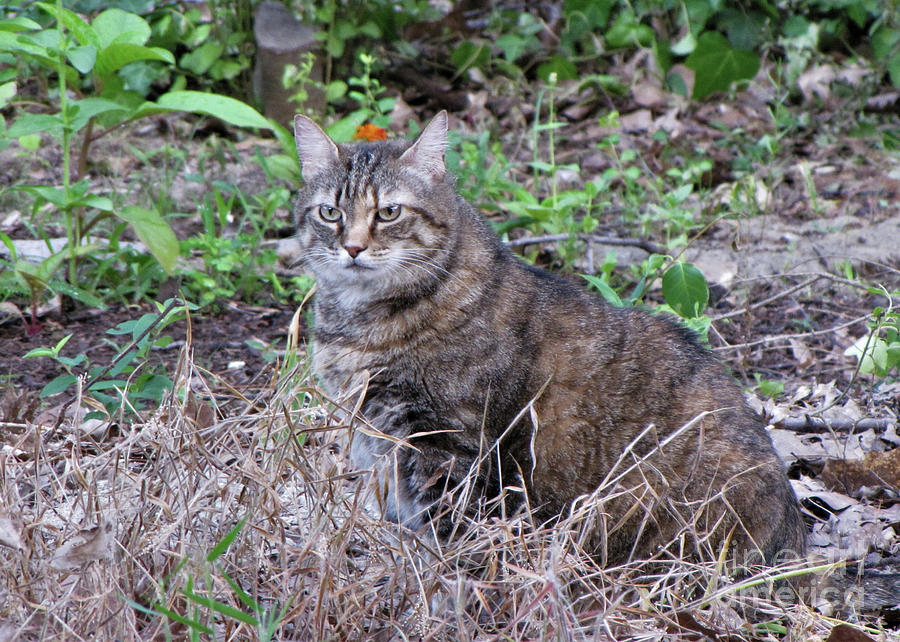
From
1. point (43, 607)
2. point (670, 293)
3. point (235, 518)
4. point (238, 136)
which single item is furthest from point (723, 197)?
point (43, 607)

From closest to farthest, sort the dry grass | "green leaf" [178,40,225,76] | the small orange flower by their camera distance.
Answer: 1. the dry grass
2. the small orange flower
3. "green leaf" [178,40,225,76]

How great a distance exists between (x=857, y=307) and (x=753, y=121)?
230 centimetres

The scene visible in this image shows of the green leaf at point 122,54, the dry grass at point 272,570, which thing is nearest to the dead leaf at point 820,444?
the dry grass at point 272,570

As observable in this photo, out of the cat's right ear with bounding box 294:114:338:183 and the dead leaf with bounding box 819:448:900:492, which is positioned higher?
the cat's right ear with bounding box 294:114:338:183

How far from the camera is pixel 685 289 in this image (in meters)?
3.55

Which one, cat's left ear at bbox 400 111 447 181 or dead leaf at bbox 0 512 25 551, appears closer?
dead leaf at bbox 0 512 25 551

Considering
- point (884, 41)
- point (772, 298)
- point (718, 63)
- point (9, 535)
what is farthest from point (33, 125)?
point (884, 41)

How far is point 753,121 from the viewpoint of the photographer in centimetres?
630

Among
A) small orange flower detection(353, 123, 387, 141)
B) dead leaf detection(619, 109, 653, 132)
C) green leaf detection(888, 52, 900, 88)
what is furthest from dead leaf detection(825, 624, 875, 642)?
green leaf detection(888, 52, 900, 88)

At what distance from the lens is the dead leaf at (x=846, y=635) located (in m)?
2.17

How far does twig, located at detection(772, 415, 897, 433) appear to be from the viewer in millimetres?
3342

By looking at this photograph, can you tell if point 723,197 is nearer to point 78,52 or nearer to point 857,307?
point 857,307

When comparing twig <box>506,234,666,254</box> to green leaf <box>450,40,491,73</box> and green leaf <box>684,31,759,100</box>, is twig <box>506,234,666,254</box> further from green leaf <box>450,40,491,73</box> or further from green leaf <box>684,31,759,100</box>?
green leaf <box>450,40,491,73</box>

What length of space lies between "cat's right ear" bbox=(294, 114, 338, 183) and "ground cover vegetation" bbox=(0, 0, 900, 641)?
570 millimetres
